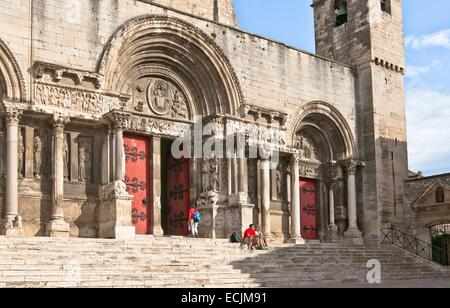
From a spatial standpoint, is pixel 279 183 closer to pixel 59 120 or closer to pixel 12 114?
pixel 59 120

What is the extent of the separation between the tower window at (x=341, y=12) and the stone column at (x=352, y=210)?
5133mm

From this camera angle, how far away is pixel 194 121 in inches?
724

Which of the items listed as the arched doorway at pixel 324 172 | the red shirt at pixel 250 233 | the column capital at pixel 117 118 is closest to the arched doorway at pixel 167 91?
the column capital at pixel 117 118

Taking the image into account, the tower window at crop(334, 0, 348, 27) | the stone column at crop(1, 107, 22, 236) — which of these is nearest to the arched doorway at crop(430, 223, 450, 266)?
the tower window at crop(334, 0, 348, 27)

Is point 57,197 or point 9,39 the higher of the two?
point 9,39

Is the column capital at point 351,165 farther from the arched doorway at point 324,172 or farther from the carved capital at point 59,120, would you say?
the carved capital at point 59,120

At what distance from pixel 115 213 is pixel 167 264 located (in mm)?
2676

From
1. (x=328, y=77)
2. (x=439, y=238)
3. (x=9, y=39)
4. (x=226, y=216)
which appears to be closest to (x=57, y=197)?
(x=9, y=39)

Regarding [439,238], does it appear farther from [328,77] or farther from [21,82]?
[21,82]

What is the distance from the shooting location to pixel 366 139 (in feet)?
71.3

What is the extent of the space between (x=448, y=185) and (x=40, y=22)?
12988 millimetres

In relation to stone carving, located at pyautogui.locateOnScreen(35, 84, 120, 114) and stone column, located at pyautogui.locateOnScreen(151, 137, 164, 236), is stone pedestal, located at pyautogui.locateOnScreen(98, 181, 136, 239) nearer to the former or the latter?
stone column, located at pyautogui.locateOnScreen(151, 137, 164, 236)

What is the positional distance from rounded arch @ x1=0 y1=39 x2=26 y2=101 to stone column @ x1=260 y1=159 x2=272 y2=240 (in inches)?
276

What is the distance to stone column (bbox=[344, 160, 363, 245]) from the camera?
20.8 meters
